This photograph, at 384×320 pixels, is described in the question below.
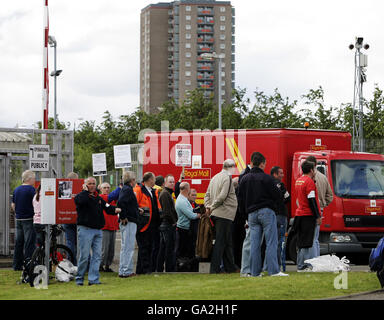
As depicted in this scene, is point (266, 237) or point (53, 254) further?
point (53, 254)

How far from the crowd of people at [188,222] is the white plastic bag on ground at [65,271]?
28cm

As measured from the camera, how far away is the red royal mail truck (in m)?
16.8

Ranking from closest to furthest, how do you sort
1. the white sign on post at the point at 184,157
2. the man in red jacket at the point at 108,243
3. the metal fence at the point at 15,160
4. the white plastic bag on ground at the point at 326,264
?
the white plastic bag on ground at the point at 326,264 → the man in red jacket at the point at 108,243 → the metal fence at the point at 15,160 → the white sign on post at the point at 184,157

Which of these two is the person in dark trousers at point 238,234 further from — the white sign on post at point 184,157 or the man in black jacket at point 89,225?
the white sign on post at point 184,157

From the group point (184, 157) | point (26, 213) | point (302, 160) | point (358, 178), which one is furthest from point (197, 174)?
point (26, 213)

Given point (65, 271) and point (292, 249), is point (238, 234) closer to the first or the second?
point (292, 249)

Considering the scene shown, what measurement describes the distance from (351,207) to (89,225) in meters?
6.12

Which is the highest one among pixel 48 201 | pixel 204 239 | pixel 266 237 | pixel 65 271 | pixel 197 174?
pixel 197 174

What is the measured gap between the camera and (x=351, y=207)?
16.8 metres

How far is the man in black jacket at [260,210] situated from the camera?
42.8 ft

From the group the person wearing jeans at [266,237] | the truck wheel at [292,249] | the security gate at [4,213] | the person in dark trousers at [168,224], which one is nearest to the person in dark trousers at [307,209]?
the person wearing jeans at [266,237]

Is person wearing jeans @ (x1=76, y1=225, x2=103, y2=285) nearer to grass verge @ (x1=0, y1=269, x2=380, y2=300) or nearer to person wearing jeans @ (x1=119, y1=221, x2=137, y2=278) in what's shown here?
grass verge @ (x1=0, y1=269, x2=380, y2=300)
